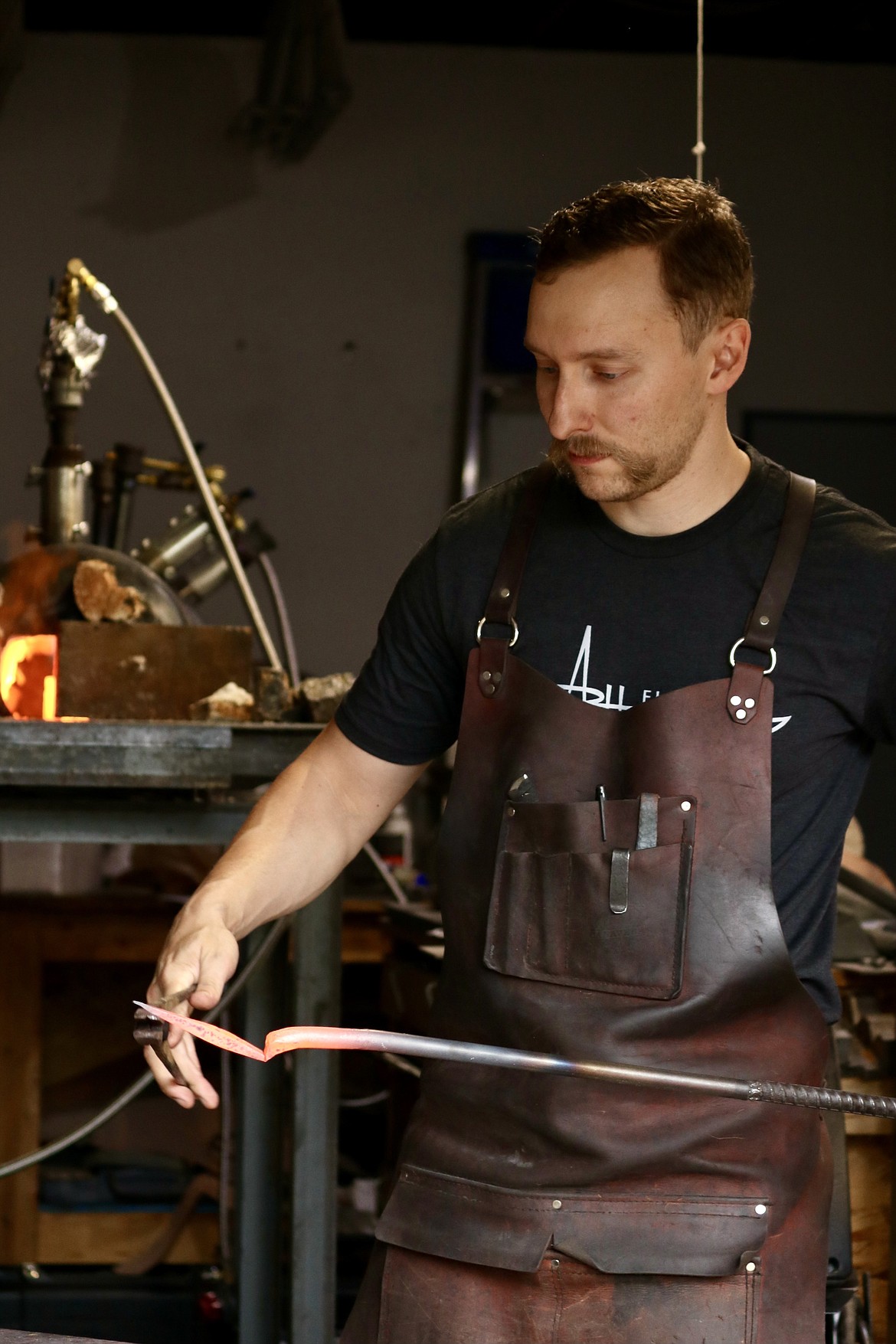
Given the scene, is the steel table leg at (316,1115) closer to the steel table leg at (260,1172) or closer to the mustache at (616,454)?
the steel table leg at (260,1172)

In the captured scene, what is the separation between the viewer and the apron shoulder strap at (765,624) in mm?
1437

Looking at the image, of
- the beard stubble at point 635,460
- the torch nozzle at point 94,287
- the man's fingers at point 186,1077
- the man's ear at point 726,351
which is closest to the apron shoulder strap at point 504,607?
the beard stubble at point 635,460

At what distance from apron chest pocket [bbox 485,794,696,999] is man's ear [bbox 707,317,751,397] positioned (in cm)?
43

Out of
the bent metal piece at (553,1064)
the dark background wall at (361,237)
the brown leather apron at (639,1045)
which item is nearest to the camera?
the bent metal piece at (553,1064)

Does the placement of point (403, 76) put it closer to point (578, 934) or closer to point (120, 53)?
point (120, 53)

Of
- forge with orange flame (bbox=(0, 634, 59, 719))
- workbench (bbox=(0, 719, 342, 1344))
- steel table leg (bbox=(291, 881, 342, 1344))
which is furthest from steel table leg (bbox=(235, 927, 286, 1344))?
forge with orange flame (bbox=(0, 634, 59, 719))

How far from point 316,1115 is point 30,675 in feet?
2.57

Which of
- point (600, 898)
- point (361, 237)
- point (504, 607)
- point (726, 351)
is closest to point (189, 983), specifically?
point (600, 898)

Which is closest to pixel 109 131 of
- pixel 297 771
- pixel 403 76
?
pixel 403 76

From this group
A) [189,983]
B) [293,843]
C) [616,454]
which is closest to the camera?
[189,983]

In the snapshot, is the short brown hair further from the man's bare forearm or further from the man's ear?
the man's bare forearm

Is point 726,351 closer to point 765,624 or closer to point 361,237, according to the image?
point 765,624

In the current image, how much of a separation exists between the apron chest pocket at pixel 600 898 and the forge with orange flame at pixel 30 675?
0.98 m

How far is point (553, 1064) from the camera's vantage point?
3.98ft
